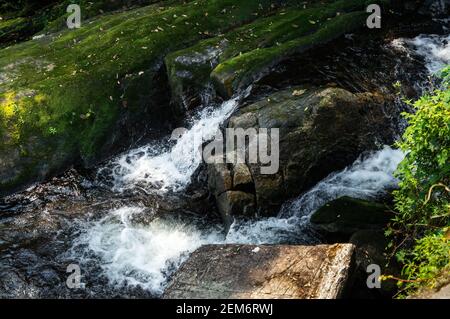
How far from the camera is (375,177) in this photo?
32.5 feet

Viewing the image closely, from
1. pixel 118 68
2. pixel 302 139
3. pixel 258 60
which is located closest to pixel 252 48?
pixel 258 60

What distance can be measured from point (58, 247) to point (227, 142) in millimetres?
4195

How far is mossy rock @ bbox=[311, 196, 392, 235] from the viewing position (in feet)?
26.9

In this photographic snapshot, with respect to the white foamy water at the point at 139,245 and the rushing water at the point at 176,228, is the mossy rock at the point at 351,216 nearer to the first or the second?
the rushing water at the point at 176,228

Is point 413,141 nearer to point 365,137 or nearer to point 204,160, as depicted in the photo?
point 365,137

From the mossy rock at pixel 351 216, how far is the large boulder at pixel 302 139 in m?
1.21

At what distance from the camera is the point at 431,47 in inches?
541

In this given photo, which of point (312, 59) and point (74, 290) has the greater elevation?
point (312, 59)

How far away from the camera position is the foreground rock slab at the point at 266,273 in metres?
6.00

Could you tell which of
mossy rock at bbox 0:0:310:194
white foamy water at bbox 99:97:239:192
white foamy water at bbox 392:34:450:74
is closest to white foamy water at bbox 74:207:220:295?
white foamy water at bbox 99:97:239:192

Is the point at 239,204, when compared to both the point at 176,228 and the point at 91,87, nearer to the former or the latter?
the point at 176,228

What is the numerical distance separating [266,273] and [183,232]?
146 inches

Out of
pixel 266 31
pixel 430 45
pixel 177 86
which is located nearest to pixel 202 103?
pixel 177 86

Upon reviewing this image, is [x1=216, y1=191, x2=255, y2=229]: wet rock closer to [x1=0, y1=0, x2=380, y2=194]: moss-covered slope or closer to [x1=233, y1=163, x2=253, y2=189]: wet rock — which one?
[x1=233, y1=163, x2=253, y2=189]: wet rock
